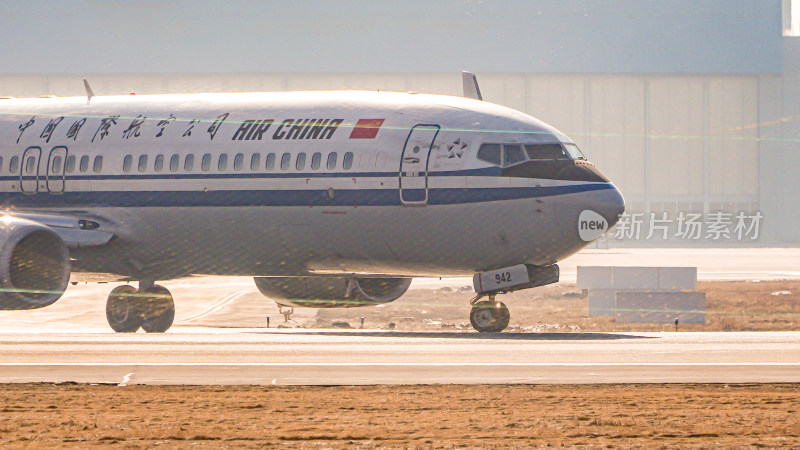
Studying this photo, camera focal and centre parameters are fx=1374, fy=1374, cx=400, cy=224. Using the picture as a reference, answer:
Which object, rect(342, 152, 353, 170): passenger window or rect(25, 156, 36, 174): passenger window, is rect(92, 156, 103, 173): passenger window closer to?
rect(25, 156, 36, 174): passenger window

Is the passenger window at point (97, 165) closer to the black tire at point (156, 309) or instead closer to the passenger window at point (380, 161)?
the black tire at point (156, 309)

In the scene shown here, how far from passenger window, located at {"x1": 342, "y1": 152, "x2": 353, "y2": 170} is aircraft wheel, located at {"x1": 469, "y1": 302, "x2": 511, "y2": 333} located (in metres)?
3.48

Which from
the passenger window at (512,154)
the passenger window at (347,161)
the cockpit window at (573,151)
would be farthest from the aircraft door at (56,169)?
the cockpit window at (573,151)

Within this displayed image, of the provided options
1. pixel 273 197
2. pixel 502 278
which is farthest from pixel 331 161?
pixel 502 278

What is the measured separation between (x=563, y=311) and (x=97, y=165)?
2840cm

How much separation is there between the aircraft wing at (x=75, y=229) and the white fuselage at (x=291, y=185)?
0.21 metres

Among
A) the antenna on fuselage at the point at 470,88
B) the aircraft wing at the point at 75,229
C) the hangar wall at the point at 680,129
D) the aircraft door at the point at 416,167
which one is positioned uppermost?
the hangar wall at the point at 680,129

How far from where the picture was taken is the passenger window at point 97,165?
28.1 metres

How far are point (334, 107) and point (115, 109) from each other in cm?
545

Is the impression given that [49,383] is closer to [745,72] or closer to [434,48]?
[434,48]

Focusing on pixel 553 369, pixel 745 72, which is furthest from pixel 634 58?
pixel 553 369

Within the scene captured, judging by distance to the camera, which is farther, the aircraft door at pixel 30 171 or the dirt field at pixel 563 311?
the dirt field at pixel 563 311

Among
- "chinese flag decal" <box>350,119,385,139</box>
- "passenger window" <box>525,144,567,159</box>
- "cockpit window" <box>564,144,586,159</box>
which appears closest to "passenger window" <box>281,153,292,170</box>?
"chinese flag decal" <box>350,119,385,139</box>

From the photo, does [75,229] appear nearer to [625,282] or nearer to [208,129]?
[208,129]
